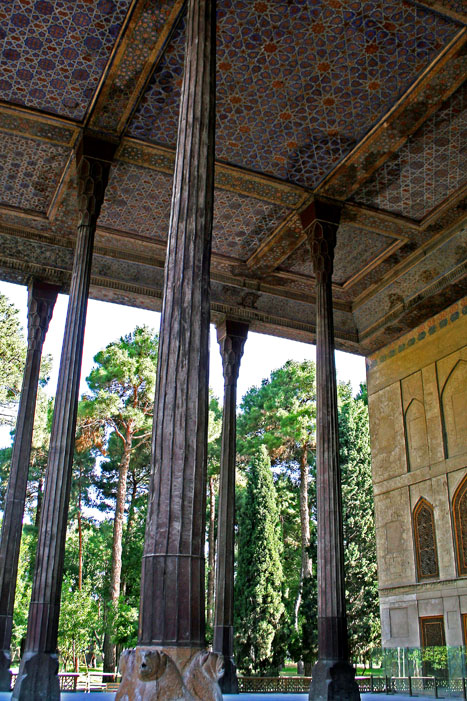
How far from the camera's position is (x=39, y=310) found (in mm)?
12422

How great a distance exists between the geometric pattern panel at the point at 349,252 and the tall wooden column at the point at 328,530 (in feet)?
6.48

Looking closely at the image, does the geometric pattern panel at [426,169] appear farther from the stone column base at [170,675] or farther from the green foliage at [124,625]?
the green foliage at [124,625]

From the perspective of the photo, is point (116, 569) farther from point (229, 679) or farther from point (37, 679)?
point (37, 679)

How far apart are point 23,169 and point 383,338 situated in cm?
836

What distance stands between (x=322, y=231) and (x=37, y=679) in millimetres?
7460

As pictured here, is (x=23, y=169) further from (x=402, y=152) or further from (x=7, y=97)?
(x=402, y=152)

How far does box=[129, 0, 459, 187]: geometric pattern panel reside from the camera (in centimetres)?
807

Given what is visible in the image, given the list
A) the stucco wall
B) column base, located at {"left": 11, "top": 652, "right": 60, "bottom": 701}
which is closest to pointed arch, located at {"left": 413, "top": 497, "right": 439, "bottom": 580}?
the stucco wall

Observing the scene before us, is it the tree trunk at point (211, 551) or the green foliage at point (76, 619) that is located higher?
the tree trunk at point (211, 551)

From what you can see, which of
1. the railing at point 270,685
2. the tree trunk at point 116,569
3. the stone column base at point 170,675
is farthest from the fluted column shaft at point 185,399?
the tree trunk at point 116,569

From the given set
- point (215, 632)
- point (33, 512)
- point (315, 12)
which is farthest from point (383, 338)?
point (33, 512)

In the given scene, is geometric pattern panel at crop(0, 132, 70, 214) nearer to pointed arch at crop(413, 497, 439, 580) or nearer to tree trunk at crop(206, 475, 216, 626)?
pointed arch at crop(413, 497, 439, 580)

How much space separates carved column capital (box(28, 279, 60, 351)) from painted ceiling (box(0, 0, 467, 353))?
1.12ft

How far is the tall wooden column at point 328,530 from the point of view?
7.82 m
